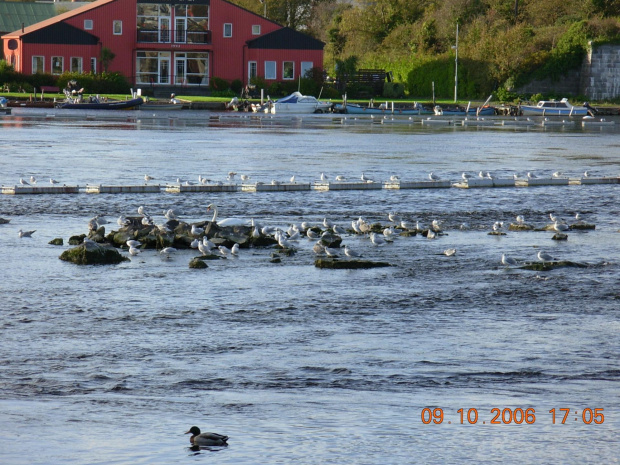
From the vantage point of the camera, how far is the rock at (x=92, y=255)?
39.7 feet

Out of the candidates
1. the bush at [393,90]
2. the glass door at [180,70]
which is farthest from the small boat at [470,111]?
the glass door at [180,70]

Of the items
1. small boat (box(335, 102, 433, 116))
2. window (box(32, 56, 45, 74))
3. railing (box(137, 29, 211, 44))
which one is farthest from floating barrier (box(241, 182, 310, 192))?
window (box(32, 56, 45, 74))

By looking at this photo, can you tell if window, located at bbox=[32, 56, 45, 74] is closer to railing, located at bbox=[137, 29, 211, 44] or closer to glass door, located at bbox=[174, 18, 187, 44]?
railing, located at bbox=[137, 29, 211, 44]

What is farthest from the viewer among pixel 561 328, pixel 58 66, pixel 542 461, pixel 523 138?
pixel 58 66

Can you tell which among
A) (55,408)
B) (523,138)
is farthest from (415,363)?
(523,138)

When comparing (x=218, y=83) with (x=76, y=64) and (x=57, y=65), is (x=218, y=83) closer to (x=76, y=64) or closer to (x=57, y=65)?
(x=76, y=64)

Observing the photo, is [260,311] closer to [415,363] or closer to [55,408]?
[415,363]

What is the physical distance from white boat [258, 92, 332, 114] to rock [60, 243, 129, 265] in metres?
49.4

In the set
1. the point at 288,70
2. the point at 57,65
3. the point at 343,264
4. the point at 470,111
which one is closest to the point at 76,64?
the point at 57,65

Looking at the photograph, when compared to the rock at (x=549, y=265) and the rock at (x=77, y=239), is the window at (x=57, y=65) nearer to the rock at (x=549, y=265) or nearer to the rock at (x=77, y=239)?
the rock at (x=77, y=239)

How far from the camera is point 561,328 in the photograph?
9109mm

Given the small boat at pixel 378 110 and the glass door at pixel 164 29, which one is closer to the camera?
the small boat at pixel 378 110

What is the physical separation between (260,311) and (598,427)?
4.01 metres

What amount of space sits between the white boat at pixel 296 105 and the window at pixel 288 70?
Result: 441 inches
